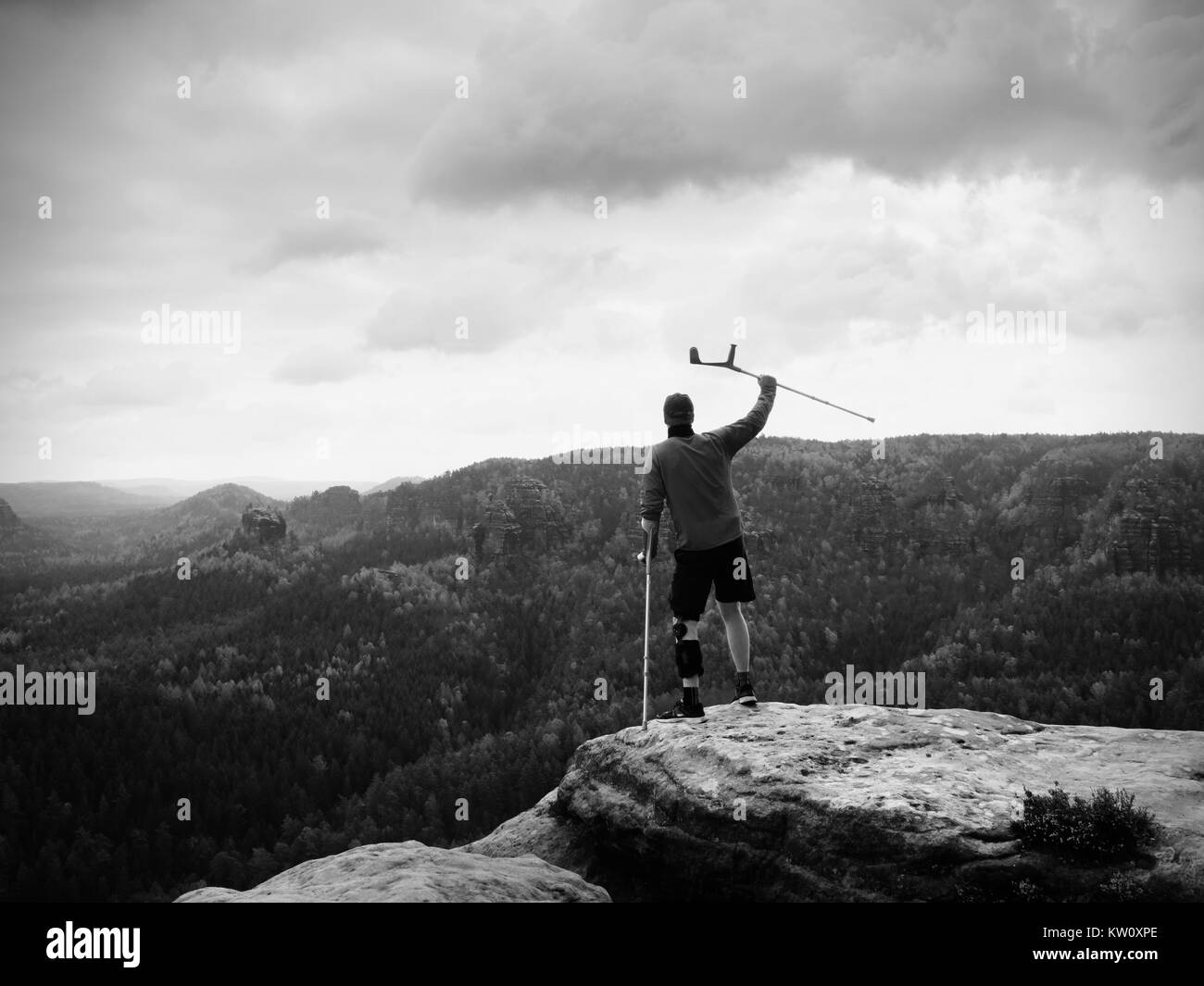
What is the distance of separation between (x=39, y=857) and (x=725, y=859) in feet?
214

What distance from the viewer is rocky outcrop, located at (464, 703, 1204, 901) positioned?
6.44m

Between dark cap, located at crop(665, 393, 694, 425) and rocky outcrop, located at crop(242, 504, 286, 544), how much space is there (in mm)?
128904

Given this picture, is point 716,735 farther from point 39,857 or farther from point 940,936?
point 39,857

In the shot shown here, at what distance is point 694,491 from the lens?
28.8ft

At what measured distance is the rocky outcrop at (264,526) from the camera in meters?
126

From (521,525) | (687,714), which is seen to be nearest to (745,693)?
(687,714)

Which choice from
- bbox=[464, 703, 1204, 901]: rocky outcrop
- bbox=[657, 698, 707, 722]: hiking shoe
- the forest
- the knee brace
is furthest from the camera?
the forest

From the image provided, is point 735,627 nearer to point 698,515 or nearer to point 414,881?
point 698,515

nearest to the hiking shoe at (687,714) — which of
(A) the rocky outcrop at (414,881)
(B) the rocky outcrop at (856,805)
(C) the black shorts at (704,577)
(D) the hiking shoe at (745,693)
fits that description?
(B) the rocky outcrop at (856,805)

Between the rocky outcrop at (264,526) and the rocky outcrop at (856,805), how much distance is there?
12665 centimetres

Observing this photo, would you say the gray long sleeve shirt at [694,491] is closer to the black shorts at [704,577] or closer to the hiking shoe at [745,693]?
the black shorts at [704,577]

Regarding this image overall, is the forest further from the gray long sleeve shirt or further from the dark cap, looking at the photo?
the dark cap

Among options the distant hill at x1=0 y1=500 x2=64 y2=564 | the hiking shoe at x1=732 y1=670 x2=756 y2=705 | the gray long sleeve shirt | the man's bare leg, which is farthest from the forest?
the gray long sleeve shirt

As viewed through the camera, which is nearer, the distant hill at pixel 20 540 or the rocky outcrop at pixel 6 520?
the distant hill at pixel 20 540
